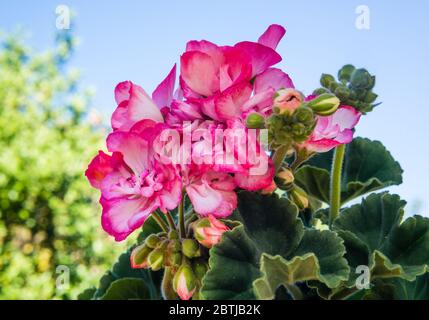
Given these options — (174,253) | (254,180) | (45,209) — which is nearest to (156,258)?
(174,253)

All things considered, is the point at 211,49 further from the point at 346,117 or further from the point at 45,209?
the point at 45,209

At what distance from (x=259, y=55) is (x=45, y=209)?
265 centimetres

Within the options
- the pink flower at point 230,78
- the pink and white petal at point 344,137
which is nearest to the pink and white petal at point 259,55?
the pink flower at point 230,78

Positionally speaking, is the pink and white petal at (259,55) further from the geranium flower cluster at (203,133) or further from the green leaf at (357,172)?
the green leaf at (357,172)

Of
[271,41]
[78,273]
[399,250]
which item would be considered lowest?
[78,273]

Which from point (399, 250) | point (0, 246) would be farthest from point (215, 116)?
point (0, 246)

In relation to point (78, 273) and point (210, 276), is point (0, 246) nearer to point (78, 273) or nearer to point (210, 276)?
point (78, 273)

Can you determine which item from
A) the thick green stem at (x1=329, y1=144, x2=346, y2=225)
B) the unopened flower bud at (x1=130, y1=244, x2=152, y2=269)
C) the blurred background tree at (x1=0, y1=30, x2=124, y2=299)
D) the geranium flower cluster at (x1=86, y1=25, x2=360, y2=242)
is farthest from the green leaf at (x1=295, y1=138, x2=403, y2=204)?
the blurred background tree at (x1=0, y1=30, x2=124, y2=299)

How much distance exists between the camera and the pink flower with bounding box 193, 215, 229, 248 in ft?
1.82

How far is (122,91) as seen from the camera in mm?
640

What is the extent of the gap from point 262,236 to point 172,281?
10cm

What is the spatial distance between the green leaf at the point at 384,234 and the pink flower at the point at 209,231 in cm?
15

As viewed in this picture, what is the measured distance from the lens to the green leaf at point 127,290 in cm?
74

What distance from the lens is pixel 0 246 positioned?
9.46ft
